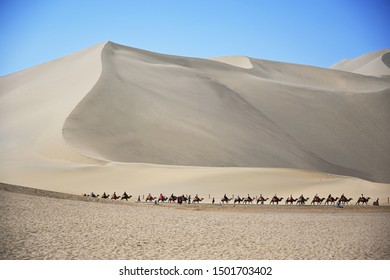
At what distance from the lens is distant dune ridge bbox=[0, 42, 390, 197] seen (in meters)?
47.8

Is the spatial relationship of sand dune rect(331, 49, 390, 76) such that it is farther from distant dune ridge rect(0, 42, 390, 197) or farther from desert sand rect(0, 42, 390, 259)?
distant dune ridge rect(0, 42, 390, 197)

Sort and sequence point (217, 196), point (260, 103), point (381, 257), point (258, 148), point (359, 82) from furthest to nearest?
point (359, 82) < point (260, 103) < point (258, 148) < point (217, 196) < point (381, 257)

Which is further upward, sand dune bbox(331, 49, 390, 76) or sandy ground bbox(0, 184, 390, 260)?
sand dune bbox(331, 49, 390, 76)

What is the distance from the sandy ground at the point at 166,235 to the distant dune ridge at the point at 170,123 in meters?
20.8

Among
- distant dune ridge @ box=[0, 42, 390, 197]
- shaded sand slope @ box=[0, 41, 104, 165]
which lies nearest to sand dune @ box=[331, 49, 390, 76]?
distant dune ridge @ box=[0, 42, 390, 197]

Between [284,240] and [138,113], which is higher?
[138,113]

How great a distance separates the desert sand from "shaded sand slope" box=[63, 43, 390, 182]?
239 mm

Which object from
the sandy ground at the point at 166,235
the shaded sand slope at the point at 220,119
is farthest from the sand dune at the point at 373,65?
the sandy ground at the point at 166,235

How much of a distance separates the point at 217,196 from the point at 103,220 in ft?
67.4

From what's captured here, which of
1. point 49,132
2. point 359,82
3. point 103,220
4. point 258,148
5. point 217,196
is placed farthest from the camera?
point 359,82

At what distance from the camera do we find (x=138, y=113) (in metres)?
63.2

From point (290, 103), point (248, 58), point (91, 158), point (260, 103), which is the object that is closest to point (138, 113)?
point (91, 158)

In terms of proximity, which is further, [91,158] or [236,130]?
[236,130]
